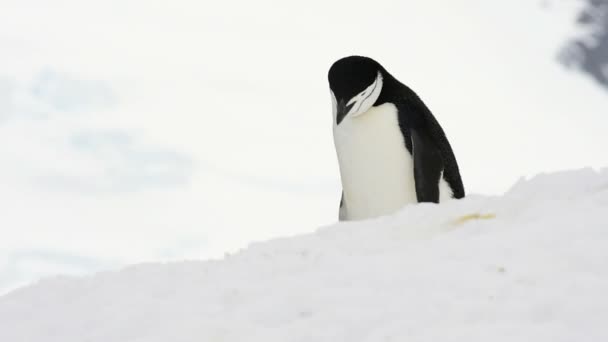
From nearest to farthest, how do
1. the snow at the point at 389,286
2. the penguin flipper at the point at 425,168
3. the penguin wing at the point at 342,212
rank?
the snow at the point at 389,286
the penguin flipper at the point at 425,168
the penguin wing at the point at 342,212

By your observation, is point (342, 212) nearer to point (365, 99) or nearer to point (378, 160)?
point (378, 160)

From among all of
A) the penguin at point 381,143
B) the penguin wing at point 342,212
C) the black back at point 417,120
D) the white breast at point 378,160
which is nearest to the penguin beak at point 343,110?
the penguin at point 381,143

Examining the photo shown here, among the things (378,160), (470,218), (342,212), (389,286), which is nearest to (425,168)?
(378,160)

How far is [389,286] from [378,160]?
4.51 meters

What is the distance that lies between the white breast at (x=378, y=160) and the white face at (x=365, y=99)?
3.6 inches

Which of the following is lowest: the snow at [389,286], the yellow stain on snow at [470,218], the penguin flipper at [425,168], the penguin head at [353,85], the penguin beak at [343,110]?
the snow at [389,286]

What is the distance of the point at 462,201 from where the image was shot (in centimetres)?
575

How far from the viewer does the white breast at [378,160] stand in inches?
342

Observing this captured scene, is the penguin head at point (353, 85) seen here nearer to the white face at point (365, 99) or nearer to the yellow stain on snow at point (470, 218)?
the white face at point (365, 99)

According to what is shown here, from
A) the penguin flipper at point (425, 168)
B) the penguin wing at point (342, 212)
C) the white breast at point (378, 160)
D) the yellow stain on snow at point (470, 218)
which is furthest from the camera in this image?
the penguin wing at point (342, 212)

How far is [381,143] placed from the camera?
28.5 feet

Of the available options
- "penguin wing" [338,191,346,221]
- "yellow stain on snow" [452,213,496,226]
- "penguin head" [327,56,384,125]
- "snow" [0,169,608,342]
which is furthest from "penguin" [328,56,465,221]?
"yellow stain on snow" [452,213,496,226]

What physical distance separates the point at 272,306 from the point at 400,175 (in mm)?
4642

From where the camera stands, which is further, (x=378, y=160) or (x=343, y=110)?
(x=378, y=160)
